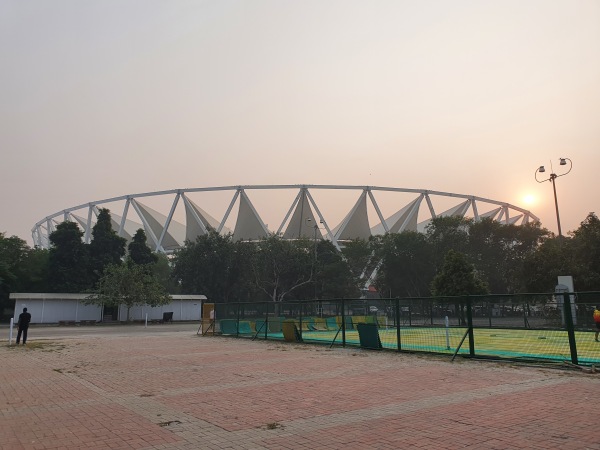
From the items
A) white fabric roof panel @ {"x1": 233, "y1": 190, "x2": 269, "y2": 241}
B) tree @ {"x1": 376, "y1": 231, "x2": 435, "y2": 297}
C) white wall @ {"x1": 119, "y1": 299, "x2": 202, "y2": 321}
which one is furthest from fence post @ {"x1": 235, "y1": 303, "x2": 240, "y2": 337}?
white fabric roof panel @ {"x1": 233, "y1": 190, "x2": 269, "y2": 241}

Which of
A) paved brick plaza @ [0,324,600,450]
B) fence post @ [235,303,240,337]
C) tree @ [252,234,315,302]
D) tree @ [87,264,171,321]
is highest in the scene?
tree @ [252,234,315,302]

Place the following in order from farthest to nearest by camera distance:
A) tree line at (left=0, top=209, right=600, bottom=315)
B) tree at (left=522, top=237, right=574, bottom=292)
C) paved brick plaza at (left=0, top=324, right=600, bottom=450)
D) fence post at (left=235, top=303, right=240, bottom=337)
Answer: tree line at (left=0, top=209, right=600, bottom=315) → tree at (left=522, top=237, right=574, bottom=292) → fence post at (left=235, top=303, right=240, bottom=337) → paved brick plaza at (left=0, top=324, right=600, bottom=450)

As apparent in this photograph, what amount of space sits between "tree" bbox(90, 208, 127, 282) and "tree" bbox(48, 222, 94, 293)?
3.37 feet

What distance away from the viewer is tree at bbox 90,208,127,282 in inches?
2151

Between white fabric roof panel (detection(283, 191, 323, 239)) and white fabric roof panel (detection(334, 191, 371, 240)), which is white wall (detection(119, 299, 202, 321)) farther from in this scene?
white fabric roof panel (detection(334, 191, 371, 240))

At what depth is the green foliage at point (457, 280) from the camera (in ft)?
127

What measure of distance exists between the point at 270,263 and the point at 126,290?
1975cm

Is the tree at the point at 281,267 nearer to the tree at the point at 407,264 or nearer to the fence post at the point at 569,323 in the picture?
the tree at the point at 407,264

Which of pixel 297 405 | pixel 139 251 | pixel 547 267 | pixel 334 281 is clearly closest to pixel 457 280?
pixel 547 267

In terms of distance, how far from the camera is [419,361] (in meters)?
13.5

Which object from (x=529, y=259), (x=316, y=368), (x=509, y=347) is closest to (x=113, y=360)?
(x=316, y=368)

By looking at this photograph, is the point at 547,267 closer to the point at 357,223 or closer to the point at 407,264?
the point at 407,264

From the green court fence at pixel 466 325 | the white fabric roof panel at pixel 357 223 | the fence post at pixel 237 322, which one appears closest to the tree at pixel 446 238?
the green court fence at pixel 466 325

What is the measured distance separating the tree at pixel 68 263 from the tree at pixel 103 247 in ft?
3.37
